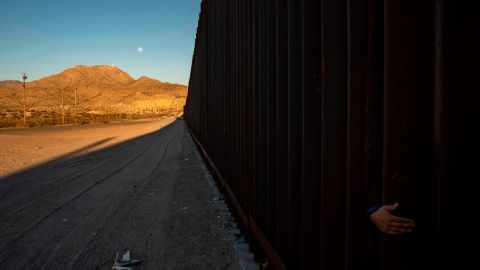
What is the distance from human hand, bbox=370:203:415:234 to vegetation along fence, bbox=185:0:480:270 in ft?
0.08

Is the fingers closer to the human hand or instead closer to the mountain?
the human hand

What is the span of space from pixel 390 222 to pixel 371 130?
34cm

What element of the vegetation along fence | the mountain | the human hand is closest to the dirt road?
the vegetation along fence

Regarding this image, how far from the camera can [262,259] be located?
9.58 feet

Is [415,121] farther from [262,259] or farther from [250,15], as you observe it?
[250,15]

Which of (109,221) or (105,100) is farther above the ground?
(105,100)

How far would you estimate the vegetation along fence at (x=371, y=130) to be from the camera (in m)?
0.92

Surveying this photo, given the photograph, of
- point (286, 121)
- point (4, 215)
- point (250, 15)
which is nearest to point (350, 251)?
point (286, 121)

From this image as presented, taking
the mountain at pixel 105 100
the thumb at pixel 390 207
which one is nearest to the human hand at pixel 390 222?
the thumb at pixel 390 207

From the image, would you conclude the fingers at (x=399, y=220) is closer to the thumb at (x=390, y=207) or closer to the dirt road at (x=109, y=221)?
the thumb at (x=390, y=207)

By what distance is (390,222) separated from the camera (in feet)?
3.63

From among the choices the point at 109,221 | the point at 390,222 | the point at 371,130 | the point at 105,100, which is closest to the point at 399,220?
the point at 390,222

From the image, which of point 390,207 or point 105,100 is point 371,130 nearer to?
point 390,207

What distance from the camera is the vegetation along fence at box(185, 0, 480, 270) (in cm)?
92
